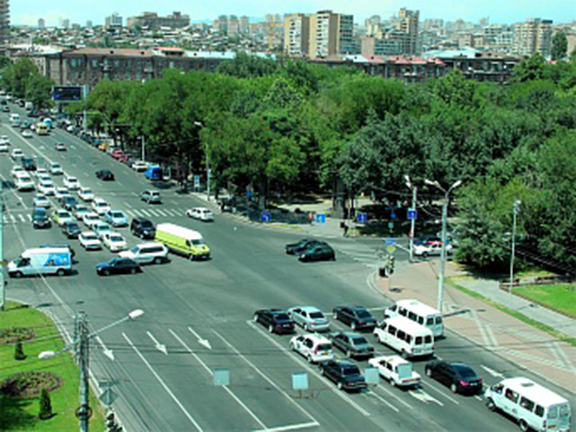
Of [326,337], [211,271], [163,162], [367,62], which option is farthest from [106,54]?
[326,337]

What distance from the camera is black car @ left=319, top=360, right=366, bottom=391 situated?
31484 mm

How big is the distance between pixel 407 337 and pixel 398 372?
4.37 metres

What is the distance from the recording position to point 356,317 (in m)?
39.9

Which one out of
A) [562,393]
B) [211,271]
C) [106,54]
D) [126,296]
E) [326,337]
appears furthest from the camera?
[106,54]

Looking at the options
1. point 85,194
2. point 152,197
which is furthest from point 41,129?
point 152,197

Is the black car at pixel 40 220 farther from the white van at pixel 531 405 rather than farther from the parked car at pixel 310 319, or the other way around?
the white van at pixel 531 405

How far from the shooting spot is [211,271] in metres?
51.3

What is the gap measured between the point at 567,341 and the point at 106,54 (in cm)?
15121

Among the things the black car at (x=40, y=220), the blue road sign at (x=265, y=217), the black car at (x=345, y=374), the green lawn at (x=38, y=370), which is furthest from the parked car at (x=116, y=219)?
the black car at (x=345, y=374)

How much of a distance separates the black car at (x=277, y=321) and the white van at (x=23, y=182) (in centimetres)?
5003

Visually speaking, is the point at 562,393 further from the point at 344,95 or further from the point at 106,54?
the point at 106,54

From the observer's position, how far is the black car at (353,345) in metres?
35.2

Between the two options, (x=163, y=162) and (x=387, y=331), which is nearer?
(x=387, y=331)

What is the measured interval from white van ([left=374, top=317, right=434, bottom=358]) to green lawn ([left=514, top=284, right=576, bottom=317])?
13575 millimetres
